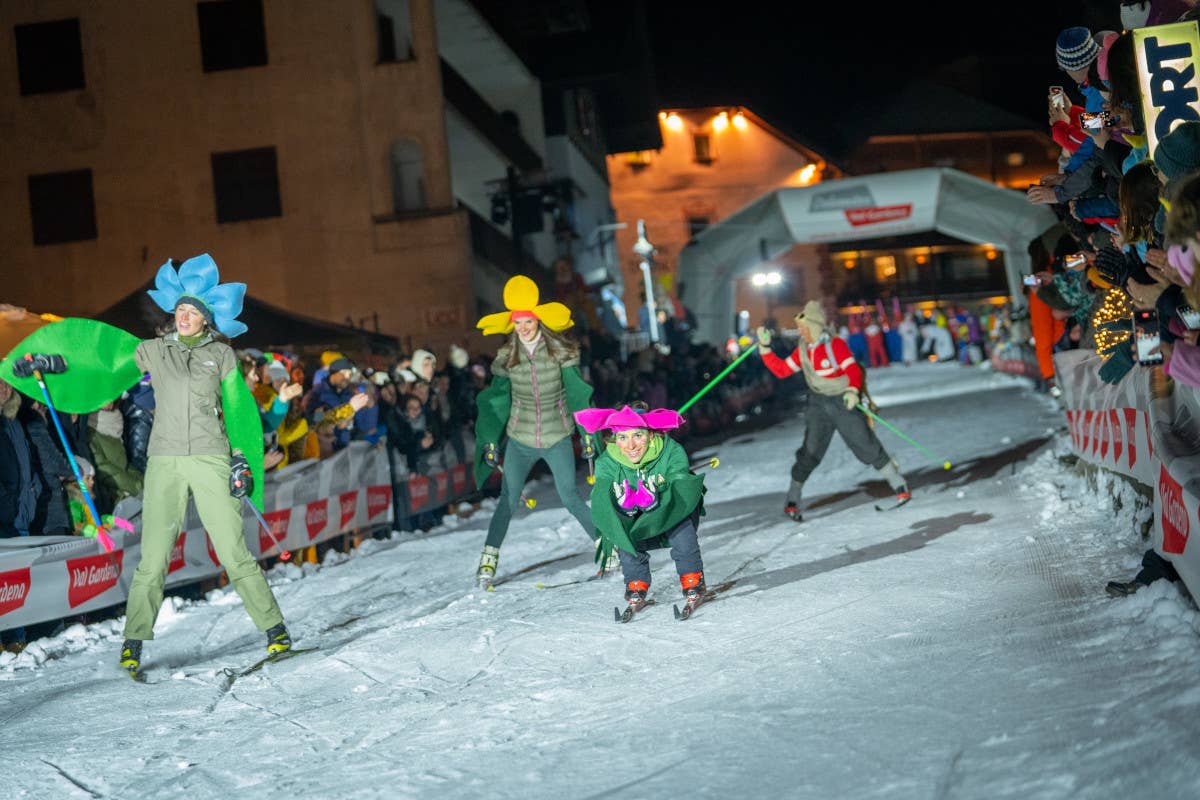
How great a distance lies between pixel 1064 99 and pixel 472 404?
29.5 ft

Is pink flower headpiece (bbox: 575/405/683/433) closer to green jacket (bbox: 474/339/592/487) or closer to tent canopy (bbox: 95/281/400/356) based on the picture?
green jacket (bbox: 474/339/592/487)

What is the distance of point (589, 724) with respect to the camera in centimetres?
Answer: 507

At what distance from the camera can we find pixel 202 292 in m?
7.06

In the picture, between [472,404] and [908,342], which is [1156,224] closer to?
[472,404]

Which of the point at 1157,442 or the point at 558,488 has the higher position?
the point at 1157,442

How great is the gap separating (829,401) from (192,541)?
5.20 metres

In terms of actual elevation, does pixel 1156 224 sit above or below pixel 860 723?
above

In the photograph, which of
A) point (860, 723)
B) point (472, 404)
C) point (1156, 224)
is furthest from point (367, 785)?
point (472, 404)

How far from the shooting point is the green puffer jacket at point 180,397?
6977 mm

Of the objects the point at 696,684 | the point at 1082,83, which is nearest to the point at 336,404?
the point at 1082,83

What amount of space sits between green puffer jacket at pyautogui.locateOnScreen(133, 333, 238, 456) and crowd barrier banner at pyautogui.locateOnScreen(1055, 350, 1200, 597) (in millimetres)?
4661

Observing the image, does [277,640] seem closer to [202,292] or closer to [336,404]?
[202,292]

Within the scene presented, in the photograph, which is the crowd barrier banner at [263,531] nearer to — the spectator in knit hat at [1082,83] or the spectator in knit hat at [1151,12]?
the spectator in knit hat at [1082,83]

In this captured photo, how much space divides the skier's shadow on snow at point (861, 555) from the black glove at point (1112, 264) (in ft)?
7.07
